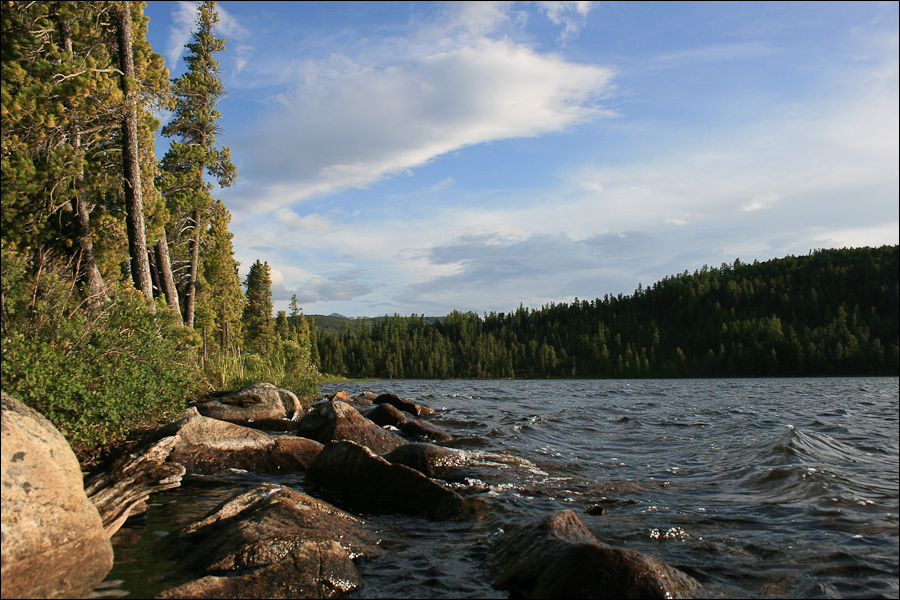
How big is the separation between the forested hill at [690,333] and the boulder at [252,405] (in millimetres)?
99114

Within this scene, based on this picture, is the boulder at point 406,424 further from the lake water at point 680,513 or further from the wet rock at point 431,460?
the wet rock at point 431,460

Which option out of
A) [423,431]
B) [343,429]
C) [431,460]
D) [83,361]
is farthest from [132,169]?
[431,460]

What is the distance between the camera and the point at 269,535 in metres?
5.59

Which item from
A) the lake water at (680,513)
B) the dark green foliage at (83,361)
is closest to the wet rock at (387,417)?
the lake water at (680,513)

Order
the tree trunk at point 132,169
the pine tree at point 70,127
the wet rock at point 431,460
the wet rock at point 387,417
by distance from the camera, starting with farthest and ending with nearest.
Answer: the wet rock at point 387,417, the tree trunk at point 132,169, the pine tree at point 70,127, the wet rock at point 431,460

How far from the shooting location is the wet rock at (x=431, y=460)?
1016 centimetres

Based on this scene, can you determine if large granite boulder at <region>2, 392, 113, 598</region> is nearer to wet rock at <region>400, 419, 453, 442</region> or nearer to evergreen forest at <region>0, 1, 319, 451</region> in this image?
evergreen forest at <region>0, 1, 319, 451</region>

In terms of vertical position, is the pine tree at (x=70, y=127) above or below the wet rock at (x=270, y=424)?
above

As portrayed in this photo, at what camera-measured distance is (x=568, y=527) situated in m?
6.03

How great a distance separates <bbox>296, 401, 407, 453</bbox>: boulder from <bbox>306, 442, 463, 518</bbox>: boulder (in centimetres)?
276

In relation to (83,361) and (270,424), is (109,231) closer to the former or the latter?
(270,424)

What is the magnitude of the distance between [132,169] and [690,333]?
15745 centimetres

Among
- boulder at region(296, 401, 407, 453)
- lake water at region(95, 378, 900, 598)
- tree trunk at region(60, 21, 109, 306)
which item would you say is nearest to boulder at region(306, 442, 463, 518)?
lake water at region(95, 378, 900, 598)

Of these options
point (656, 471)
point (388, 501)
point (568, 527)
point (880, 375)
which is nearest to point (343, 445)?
point (388, 501)
